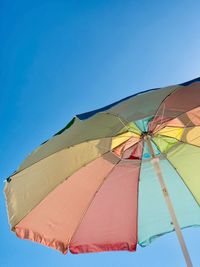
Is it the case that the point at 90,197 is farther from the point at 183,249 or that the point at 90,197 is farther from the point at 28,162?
the point at 183,249

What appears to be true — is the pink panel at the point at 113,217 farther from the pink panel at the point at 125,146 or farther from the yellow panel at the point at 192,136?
the yellow panel at the point at 192,136

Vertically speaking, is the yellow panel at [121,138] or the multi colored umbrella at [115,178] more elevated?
the yellow panel at [121,138]

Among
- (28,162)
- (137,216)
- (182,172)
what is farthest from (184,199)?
(28,162)

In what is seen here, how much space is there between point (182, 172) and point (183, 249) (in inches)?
38.0

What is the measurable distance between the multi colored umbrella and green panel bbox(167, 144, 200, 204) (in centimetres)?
1

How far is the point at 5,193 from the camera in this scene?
3.12 metres

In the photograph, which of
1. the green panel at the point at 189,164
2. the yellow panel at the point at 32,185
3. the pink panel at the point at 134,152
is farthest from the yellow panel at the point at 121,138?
the yellow panel at the point at 32,185

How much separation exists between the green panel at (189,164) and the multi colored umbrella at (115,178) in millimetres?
11

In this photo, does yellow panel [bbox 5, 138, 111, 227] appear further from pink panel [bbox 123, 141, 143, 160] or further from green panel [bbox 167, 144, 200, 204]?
green panel [bbox 167, 144, 200, 204]

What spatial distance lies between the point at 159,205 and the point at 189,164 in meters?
0.56

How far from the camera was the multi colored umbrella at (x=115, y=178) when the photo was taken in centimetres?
297

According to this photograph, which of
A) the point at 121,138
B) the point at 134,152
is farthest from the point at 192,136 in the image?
the point at 121,138

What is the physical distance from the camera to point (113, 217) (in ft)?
11.3

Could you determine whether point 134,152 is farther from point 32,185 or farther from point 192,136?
point 32,185
